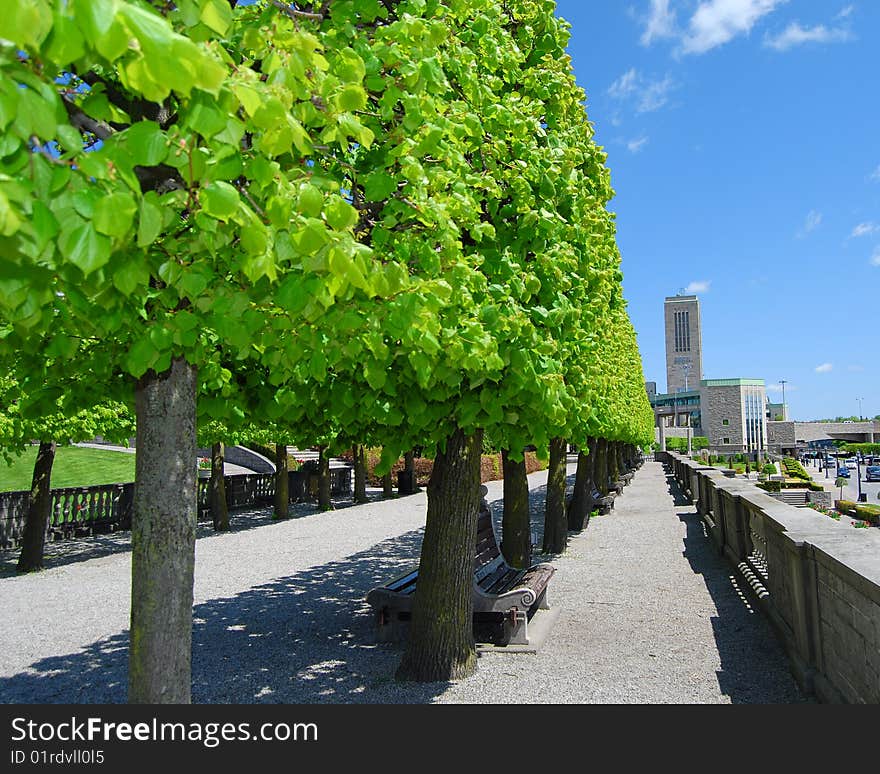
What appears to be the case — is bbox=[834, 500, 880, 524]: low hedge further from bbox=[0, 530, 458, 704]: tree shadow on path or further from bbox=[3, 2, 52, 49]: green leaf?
bbox=[3, 2, 52, 49]: green leaf

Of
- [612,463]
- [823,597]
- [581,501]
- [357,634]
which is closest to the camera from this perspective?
[823,597]

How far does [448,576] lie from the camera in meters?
6.65

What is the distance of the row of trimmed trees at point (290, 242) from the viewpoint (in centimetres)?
187

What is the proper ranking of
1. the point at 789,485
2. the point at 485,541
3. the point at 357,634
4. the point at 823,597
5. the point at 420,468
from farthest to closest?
1. the point at 420,468
2. the point at 789,485
3. the point at 485,541
4. the point at 357,634
5. the point at 823,597

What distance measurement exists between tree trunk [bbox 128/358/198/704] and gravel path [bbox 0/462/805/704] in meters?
2.79

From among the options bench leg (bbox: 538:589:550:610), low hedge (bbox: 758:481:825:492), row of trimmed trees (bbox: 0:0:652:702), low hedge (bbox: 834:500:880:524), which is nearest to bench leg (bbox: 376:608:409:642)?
row of trimmed trees (bbox: 0:0:652:702)

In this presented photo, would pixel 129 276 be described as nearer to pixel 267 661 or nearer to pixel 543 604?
pixel 267 661

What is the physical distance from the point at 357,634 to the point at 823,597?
199 inches

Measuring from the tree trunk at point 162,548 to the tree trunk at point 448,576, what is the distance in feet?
10.4

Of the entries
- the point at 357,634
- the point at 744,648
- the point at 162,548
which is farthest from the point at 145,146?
the point at 744,648

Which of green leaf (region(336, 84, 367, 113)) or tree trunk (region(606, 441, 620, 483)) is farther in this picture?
tree trunk (region(606, 441, 620, 483))

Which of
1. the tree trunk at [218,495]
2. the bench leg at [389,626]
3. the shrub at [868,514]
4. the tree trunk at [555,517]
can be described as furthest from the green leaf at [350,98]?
the shrub at [868,514]

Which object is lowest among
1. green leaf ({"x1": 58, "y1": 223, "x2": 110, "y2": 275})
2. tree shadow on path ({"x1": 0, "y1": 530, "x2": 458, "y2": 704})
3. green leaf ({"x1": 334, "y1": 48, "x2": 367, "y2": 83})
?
tree shadow on path ({"x1": 0, "y1": 530, "x2": 458, "y2": 704})

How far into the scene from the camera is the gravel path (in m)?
6.38
